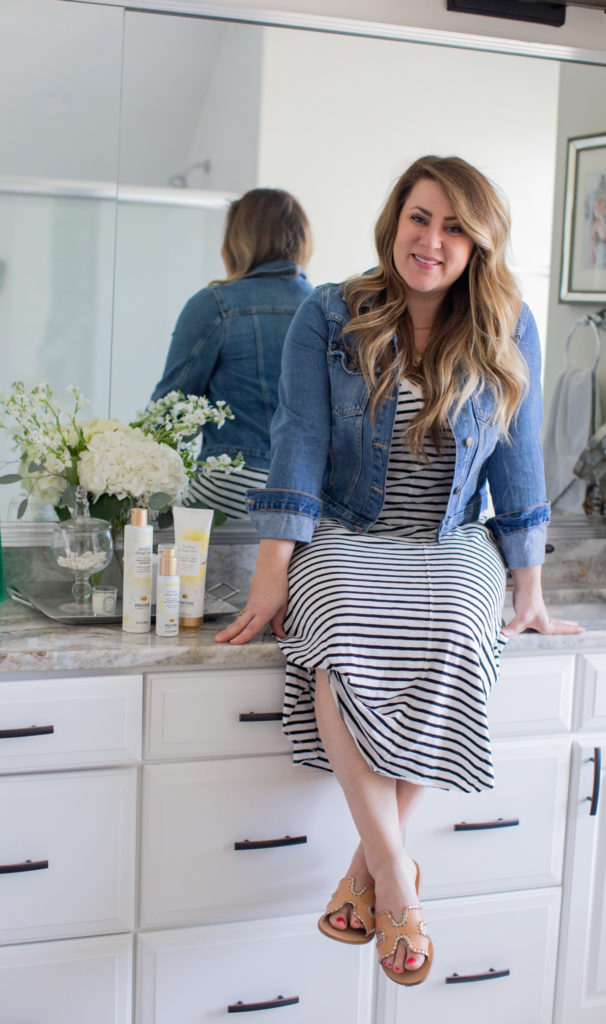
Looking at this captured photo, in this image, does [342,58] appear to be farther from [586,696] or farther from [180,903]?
[180,903]

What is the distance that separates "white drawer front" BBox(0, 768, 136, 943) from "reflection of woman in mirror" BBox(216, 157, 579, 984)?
0.93ft

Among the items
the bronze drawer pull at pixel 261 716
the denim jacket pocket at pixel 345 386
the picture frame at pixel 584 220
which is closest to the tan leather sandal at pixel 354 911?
the bronze drawer pull at pixel 261 716

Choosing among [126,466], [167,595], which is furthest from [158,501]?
[167,595]

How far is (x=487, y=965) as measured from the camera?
1620mm

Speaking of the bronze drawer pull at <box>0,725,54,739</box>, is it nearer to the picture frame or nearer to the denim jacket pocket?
the denim jacket pocket

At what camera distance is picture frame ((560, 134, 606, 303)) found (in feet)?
6.53

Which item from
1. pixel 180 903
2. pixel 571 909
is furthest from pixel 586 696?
pixel 180 903

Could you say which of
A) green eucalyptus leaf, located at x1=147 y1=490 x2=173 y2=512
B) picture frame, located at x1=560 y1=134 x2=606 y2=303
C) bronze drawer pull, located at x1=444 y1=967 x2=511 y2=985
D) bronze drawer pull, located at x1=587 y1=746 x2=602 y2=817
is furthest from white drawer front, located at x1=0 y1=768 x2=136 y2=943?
picture frame, located at x1=560 y1=134 x2=606 y2=303

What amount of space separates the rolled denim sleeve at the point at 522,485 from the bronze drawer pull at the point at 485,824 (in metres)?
0.42

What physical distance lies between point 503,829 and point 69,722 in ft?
2.39

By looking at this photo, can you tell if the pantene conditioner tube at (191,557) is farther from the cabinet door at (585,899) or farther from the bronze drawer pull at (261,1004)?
the cabinet door at (585,899)

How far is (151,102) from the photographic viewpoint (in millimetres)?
1719

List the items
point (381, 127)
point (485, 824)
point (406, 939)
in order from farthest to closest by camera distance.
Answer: point (381, 127) → point (485, 824) → point (406, 939)

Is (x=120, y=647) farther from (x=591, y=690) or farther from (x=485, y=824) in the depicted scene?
(x=591, y=690)
